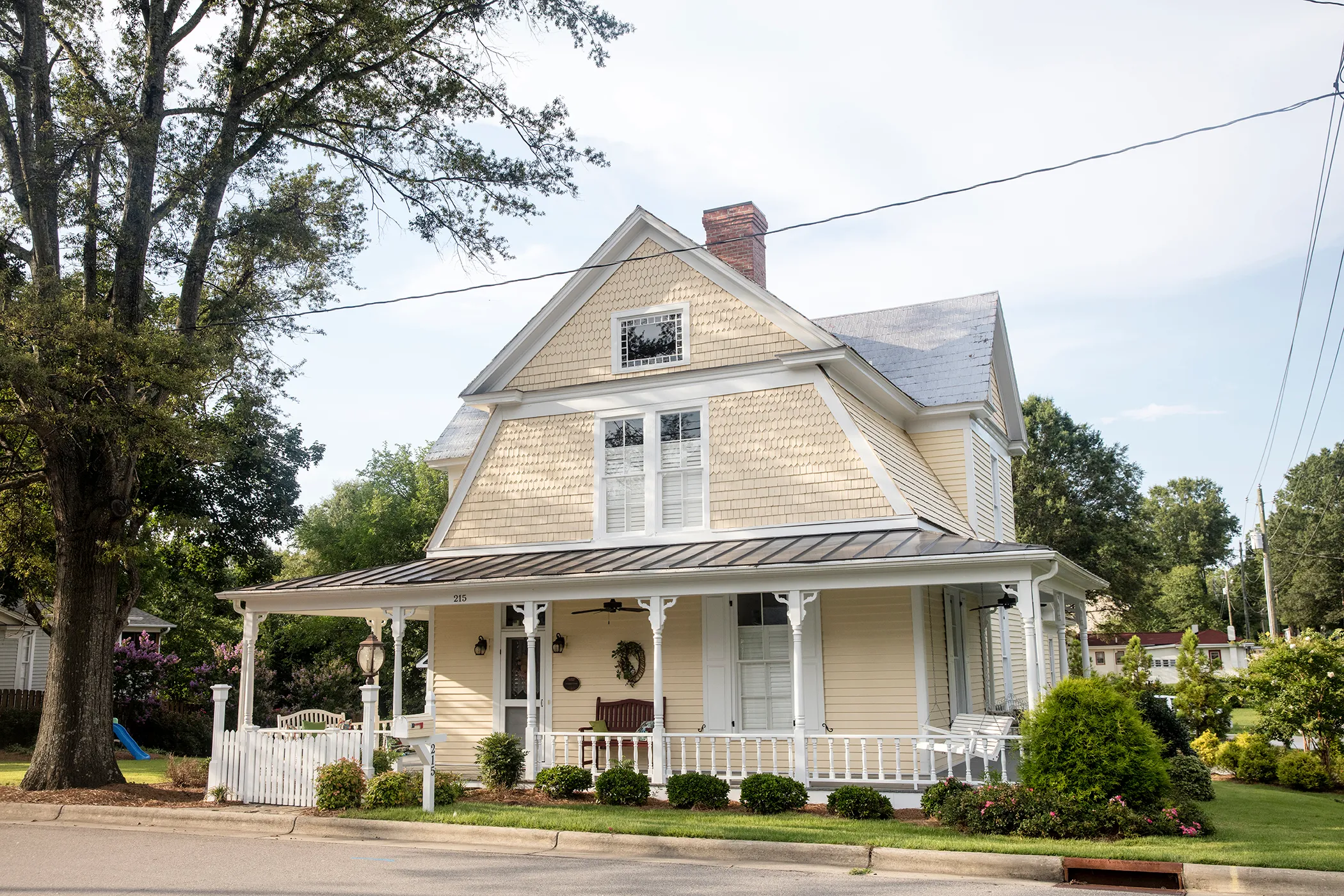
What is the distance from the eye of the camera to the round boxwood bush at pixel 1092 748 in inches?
392

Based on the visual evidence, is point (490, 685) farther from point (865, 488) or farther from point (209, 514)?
point (209, 514)

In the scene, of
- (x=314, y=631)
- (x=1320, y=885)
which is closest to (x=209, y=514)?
(x=314, y=631)

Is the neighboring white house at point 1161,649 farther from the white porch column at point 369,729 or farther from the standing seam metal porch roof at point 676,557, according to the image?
the white porch column at point 369,729

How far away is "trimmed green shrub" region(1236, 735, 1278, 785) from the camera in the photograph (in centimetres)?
1599

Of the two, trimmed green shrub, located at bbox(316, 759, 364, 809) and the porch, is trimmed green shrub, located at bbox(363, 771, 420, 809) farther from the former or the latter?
the porch

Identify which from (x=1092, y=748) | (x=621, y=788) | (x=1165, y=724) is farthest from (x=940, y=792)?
(x=1165, y=724)

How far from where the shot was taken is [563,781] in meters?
12.9

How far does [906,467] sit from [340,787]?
905 centimetres

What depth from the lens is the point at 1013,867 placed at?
342 inches

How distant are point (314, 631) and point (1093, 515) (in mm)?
29531

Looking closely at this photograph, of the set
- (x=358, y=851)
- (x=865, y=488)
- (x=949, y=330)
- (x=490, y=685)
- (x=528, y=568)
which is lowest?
(x=358, y=851)

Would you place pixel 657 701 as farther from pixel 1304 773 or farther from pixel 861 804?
pixel 1304 773

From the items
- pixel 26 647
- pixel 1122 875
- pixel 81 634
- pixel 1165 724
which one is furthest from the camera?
pixel 26 647

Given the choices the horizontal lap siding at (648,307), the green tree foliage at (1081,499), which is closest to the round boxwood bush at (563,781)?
the horizontal lap siding at (648,307)
